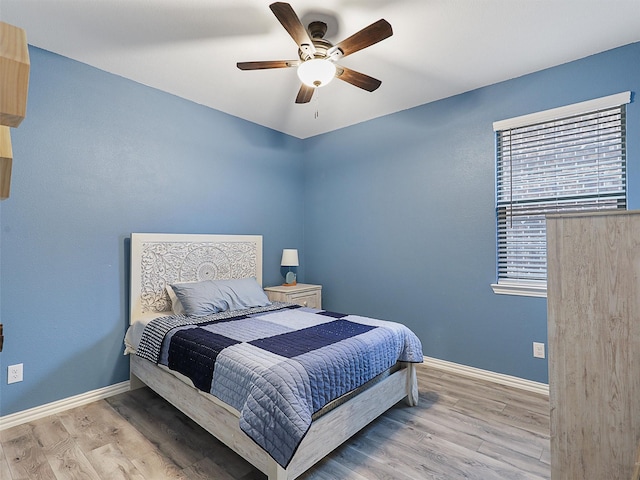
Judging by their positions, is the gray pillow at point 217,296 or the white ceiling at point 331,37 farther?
the gray pillow at point 217,296

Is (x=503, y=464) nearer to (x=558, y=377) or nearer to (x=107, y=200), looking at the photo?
(x=558, y=377)

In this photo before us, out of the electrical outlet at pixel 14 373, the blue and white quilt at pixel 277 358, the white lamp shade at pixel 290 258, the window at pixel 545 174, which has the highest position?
the window at pixel 545 174

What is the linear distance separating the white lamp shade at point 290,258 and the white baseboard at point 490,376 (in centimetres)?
182

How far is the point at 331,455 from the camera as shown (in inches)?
80.0

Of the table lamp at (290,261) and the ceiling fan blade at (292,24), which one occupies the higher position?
the ceiling fan blade at (292,24)

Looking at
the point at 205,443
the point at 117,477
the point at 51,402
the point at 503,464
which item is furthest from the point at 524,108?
the point at 51,402

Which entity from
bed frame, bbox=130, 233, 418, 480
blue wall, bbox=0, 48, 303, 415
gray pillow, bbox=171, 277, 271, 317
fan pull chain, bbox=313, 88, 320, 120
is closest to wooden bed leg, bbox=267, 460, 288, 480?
bed frame, bbox=130, 233, 418, 480

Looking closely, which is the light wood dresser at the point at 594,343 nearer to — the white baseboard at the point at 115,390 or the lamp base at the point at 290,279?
the white baseboard at the point at 115,390

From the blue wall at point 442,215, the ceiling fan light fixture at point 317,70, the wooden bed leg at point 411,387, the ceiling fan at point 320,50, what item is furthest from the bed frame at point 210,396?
the ceiling fan light fixture at point 317,70

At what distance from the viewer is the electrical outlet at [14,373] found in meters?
2.39

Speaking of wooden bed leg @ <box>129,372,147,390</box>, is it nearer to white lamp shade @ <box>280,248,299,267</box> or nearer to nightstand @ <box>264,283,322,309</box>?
nightstand @ <box>264,283,322,309</box>

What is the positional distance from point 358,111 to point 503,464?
10.7 ft

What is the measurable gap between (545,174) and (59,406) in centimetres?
426

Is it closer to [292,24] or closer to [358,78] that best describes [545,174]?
[358,78]
